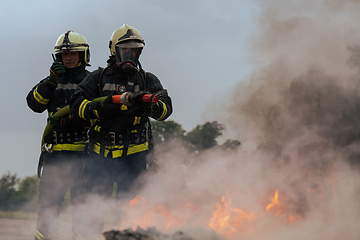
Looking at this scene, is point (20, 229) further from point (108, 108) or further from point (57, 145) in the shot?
point (108, 108)

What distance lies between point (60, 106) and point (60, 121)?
0.23 metres

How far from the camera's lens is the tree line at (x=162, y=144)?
7.60 m

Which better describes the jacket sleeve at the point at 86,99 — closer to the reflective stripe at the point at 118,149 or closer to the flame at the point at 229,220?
the reflective stripe at the point at 118,149

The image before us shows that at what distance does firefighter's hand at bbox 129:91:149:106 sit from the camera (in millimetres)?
4379

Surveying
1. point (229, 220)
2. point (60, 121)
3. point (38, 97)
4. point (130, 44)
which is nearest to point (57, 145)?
point (60, 121)

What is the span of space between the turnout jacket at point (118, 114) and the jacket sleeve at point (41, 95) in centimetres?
94

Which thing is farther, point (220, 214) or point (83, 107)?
point (220, 214)

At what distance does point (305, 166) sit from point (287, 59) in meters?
1.85

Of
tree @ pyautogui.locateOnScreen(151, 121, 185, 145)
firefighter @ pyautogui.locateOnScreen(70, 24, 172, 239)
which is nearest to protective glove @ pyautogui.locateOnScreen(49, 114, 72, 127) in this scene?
firefighter @ pyautogui.locateOnScreen(70, 24, 172, 239)

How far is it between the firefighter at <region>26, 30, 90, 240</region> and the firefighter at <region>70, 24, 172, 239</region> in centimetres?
72

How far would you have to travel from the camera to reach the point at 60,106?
19.0 ft

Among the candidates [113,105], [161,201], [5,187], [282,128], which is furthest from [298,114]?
[5,187]

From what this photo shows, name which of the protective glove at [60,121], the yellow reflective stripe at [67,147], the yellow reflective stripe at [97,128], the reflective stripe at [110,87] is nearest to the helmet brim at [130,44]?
the reflective stripe at [110,87]

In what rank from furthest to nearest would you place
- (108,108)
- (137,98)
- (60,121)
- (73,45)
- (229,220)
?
(73,45) < (60,121) < (229,220) < (108,108) < (137,98)
